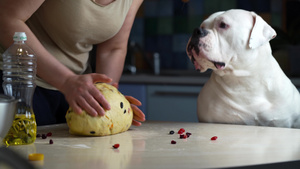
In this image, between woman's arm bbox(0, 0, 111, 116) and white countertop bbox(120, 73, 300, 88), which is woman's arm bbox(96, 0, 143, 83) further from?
white countertop bbox(120, 73, 300, 88)

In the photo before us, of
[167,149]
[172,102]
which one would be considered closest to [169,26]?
[172,102]

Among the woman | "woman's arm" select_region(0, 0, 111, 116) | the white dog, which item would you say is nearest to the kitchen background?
the woman

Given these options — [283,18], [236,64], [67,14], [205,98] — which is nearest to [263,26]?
[236,64]

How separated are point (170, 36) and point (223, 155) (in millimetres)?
2749

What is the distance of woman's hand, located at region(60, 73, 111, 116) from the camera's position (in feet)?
3.79

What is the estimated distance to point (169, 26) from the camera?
11.8ft

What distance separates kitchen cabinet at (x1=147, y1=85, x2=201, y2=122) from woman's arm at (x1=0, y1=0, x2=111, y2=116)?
67.2 inches

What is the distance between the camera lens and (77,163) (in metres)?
0.83

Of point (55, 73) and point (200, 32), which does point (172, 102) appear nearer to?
point (200, 32)

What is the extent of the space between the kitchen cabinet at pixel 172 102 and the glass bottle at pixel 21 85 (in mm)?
1737

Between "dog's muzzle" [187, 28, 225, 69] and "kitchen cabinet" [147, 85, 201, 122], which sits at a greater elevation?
"dog's muzzle" [187, 28, 225, 69]

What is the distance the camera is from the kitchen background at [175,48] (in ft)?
9.48

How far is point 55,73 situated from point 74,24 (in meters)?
0.24

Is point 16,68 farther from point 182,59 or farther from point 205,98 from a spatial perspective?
point 182,59
